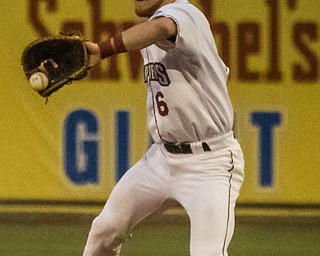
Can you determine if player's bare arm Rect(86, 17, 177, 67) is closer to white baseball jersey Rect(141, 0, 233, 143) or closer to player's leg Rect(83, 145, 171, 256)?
white baseball jersey Rect(141, 0, 233, 143)

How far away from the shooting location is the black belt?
552 centimetres

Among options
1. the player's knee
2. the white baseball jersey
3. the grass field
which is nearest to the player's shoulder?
the white baseball jersey

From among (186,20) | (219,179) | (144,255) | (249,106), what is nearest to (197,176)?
(219,179)

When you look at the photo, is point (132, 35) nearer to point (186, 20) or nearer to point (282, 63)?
point (186, 20)

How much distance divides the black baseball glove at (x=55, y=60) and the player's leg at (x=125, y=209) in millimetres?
834

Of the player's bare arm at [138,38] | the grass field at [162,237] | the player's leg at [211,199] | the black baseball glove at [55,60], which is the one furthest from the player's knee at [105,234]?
the grass field at [162,237]

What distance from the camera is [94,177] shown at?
8.84 meters

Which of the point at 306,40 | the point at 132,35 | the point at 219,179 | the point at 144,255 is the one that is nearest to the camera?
the point at 132,35

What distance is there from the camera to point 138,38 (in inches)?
194

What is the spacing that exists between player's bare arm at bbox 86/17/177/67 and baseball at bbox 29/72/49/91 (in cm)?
23

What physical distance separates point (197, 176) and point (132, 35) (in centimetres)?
89

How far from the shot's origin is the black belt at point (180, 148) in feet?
18.1

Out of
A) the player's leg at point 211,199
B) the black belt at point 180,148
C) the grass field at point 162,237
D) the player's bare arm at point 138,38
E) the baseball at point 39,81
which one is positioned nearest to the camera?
the player's bare arm at point 138,38

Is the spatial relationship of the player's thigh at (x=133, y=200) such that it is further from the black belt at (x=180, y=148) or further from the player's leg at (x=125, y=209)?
the black belt at (x=180, y=148)
